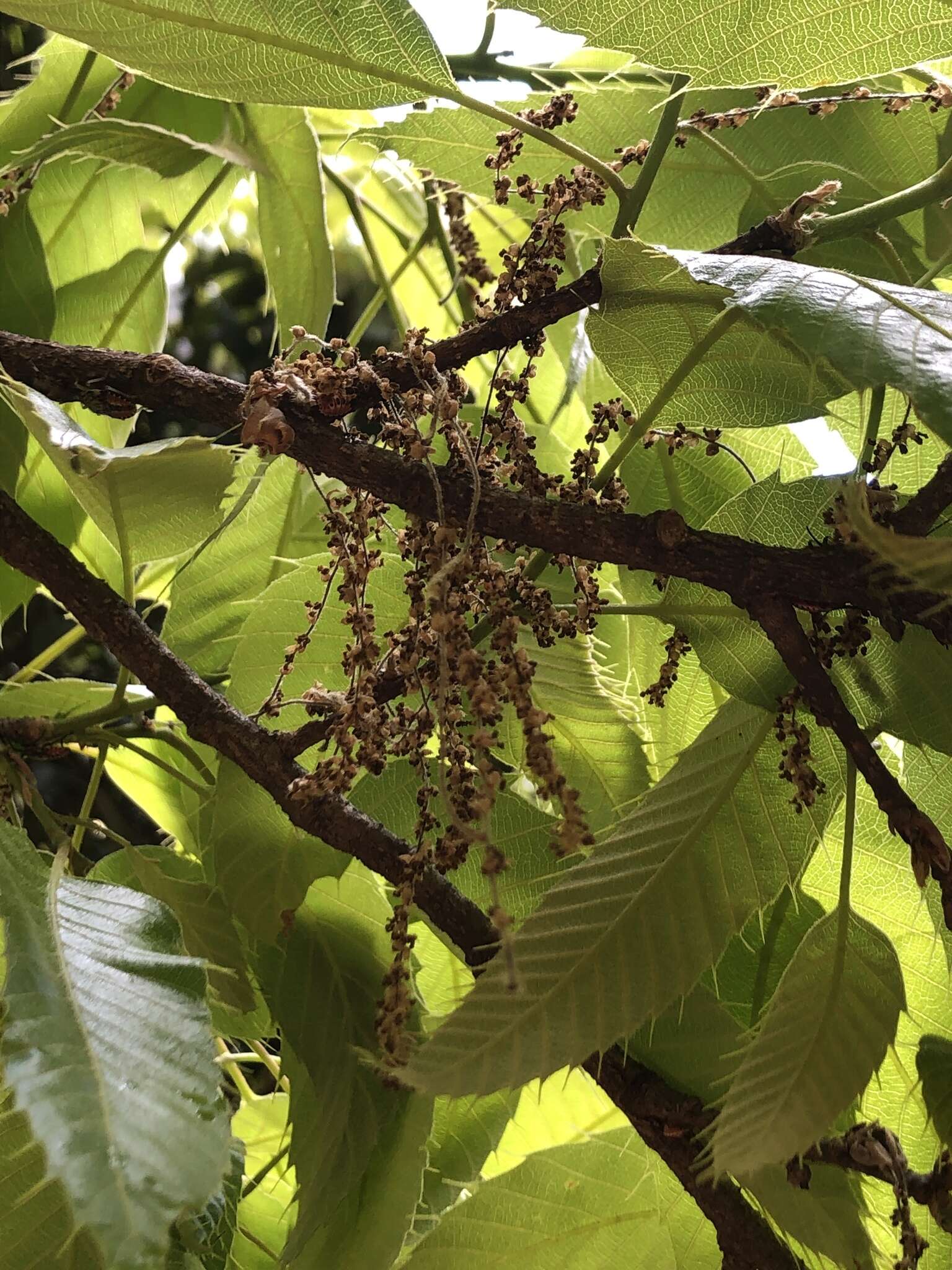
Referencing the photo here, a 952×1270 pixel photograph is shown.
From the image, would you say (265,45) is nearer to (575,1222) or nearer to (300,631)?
(300,631)

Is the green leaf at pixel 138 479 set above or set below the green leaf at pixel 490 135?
below

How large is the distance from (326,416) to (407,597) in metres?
0.10

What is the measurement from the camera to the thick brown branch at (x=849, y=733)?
259 millimetres

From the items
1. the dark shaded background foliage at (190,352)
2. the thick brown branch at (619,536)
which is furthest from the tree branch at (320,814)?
the dark shaded background foliage at (190,352)

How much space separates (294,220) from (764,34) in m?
0.27

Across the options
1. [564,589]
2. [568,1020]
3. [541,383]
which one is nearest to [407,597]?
[564,589]

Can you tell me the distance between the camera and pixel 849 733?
266mm

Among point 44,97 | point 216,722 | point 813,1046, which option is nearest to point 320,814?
point 216,722

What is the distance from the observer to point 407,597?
39 cm

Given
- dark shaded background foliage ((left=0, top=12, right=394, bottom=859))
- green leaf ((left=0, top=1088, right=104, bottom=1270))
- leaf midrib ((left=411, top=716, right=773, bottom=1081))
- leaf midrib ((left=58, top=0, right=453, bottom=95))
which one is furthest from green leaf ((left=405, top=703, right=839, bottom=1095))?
dark shaded background foliage ((left=0, top=12, right=394, bottom=859))

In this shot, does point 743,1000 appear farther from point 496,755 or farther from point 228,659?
point 228,659

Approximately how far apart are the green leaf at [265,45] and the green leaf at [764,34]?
41 mm

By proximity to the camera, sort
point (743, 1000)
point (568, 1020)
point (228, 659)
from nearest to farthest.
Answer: point (568, 1020), point (743, 1000), point (228, 659)

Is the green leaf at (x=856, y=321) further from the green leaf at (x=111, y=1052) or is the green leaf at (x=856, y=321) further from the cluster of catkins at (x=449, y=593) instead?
the green leaf at (x=111, y=1052)
